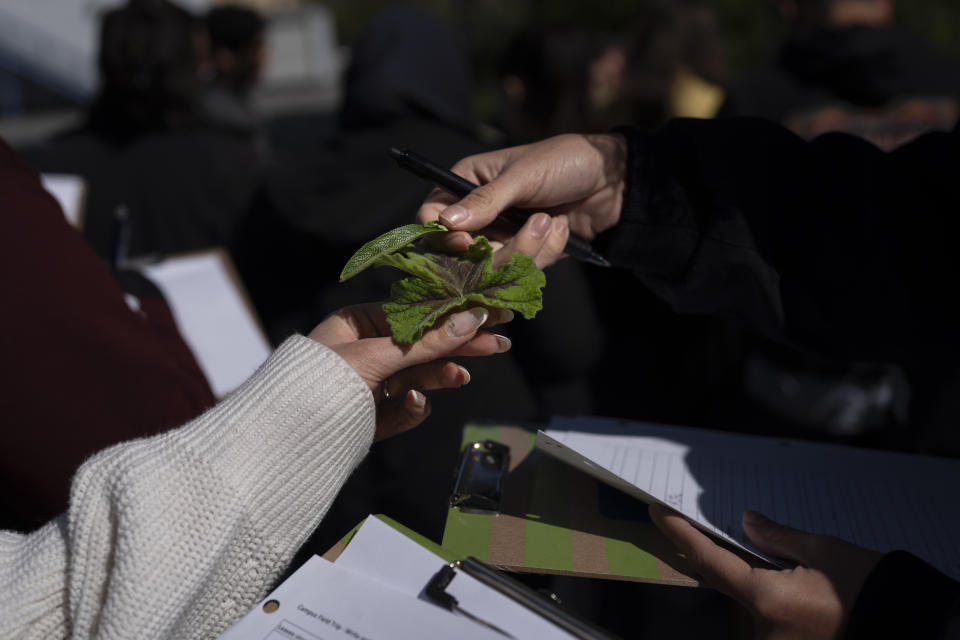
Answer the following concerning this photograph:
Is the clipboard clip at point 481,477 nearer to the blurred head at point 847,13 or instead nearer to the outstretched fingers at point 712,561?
the outstretched fingers at point 712,561

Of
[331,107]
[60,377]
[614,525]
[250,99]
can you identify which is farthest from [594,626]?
[331,107]

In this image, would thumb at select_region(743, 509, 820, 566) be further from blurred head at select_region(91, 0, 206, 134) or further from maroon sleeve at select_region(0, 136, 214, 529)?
blurred head at select_region(91, 0, 206, 134)

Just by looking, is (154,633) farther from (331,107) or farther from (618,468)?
(331,107)

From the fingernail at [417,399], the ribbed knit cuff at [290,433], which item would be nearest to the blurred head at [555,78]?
the fingernail at [417,399]

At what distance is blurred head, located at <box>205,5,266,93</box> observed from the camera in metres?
4.90

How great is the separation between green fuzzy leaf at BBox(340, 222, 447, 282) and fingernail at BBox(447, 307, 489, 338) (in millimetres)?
166

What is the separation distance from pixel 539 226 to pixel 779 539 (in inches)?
27.5

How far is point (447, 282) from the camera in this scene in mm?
1155

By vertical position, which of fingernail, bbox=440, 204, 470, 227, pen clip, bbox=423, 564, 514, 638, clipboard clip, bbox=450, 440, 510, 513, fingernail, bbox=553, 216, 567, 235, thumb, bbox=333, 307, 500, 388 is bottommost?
clipboard clip, bbox=450, 440, 510, 513

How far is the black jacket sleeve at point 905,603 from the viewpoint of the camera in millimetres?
938

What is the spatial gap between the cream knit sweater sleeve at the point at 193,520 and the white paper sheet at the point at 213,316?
3.67ft

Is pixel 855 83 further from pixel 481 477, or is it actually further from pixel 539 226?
pixel 481 477

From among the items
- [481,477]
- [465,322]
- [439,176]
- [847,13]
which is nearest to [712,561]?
[481,477]

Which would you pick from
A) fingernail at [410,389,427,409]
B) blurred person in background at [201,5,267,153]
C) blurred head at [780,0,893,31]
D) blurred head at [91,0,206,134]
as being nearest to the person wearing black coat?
fingernail at [410,389,427,409]
